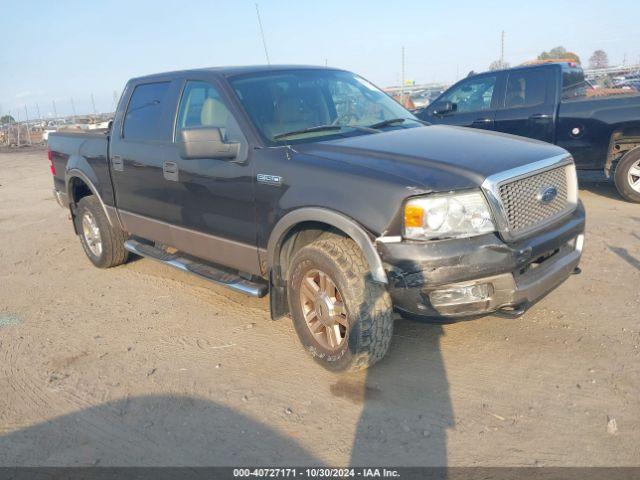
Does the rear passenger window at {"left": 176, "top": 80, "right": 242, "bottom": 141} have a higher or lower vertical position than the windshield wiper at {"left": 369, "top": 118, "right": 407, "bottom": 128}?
higher

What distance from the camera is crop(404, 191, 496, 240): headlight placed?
297cm

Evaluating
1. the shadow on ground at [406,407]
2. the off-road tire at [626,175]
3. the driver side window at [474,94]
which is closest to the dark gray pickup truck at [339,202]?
the shadow on ground at [406,407]

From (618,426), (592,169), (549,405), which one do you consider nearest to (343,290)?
(549,405)

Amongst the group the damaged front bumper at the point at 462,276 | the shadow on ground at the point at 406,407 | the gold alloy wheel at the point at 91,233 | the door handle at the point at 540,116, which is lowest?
the shadow on ground at the point at 406,407

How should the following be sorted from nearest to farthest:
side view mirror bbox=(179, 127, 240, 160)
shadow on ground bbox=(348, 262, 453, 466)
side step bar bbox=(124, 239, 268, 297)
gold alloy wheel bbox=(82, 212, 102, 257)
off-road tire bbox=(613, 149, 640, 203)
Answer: shadow on ground bbox=(348, 262, 453, 466) → side view mirror bbox=(179, 127, 240, 160) → side step bar bbox=(124, 239, 268, 297) → gold alloy wheel bbox=(82, 212, 102, 257) → off-road tire bbox=(613, 149, 640, 203)

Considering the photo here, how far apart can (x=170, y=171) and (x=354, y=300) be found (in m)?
2.06

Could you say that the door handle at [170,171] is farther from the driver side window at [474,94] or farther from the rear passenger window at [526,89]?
the rear passenger window at [526,89]

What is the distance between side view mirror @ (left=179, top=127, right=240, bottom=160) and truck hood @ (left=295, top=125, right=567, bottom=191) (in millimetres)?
518

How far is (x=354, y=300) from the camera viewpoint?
127 inches

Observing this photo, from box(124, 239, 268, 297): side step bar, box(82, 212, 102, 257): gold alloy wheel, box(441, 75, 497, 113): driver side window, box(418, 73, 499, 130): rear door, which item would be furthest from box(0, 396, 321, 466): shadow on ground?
box(441, 75, 497, 113): driver side window

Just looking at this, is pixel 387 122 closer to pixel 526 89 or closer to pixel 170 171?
pixel 170 171

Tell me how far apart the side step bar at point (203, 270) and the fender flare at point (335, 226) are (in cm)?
42

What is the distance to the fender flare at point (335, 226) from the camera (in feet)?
10.1

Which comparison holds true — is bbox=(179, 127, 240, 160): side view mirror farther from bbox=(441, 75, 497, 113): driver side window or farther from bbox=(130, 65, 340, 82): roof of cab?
bbox=(441, 75, 497, 113): driver side window
